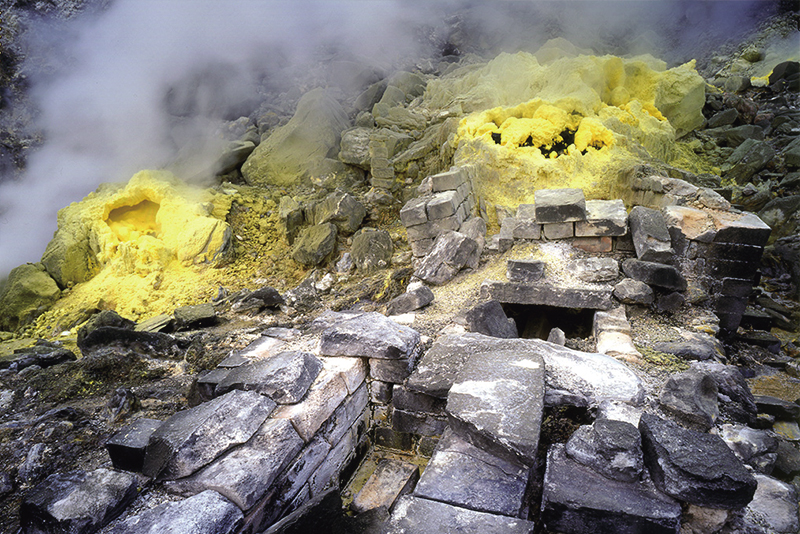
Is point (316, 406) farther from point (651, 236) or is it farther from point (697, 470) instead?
point (651, 236)

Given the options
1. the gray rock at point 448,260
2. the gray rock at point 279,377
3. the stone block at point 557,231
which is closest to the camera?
the gray rock at point 279,377

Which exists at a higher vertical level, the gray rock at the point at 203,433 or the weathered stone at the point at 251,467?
the gray rock at the point at 203,433

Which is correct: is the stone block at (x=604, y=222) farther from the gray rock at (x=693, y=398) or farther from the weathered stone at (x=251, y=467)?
the weathered stone at (x=251, y=467)

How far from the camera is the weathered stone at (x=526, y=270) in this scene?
11.7 ft

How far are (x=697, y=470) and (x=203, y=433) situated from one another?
195cm

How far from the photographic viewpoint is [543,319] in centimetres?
396

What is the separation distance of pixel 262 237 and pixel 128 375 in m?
4.52

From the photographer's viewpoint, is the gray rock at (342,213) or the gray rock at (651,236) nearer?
the gray rock at (651,236)

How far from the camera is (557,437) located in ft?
6.62

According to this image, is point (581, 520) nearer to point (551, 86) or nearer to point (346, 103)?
point (551, 86)

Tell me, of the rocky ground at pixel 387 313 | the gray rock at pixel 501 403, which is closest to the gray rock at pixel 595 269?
the rocky ground at pixel 387 313

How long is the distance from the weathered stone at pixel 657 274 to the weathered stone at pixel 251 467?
10.1 ft

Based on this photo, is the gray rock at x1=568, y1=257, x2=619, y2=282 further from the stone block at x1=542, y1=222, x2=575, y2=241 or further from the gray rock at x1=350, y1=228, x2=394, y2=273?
the gray rock at x1=350, y1=228, x2=394, y2=273

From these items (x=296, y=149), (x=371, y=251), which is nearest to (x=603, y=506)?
(x=371, y=251)
